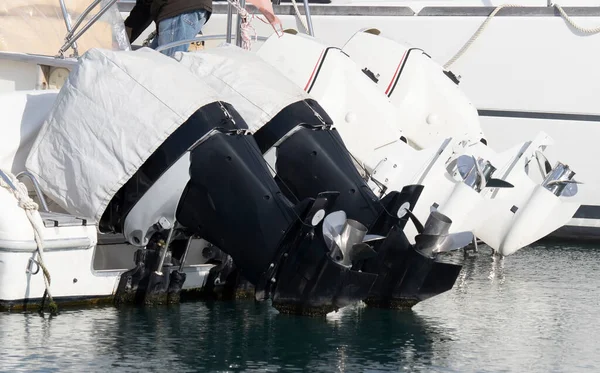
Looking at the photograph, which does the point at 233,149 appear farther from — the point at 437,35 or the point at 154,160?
the point at 437,35

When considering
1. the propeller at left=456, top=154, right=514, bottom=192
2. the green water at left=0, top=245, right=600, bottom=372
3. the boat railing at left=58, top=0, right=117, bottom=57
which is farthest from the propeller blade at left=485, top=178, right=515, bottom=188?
the boat railing at left=58, top=0, right=117, bottom=57

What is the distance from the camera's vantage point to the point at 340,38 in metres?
11.6

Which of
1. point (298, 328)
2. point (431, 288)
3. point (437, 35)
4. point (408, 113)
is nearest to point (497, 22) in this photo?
point (437, 35)

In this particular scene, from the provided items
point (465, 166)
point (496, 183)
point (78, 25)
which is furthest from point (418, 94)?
point (78, 25)

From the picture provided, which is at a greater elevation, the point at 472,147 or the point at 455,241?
the point at 472,147

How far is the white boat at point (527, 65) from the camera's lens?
429 inches

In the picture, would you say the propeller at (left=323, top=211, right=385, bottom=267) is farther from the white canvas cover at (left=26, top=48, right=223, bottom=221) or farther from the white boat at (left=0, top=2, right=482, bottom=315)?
the white canvas cover at (left=26, top=48, right=223, bottom=221)

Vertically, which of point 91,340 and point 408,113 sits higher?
point 408,113

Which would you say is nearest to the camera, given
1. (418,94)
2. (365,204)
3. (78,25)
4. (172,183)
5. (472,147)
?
(172,183)

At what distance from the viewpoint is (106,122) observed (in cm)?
710

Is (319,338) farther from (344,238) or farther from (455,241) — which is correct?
(455,241)

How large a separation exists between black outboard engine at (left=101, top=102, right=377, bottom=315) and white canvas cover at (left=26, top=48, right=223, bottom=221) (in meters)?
0.11

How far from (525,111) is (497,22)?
30.6 inches

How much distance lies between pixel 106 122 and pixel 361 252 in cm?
158
